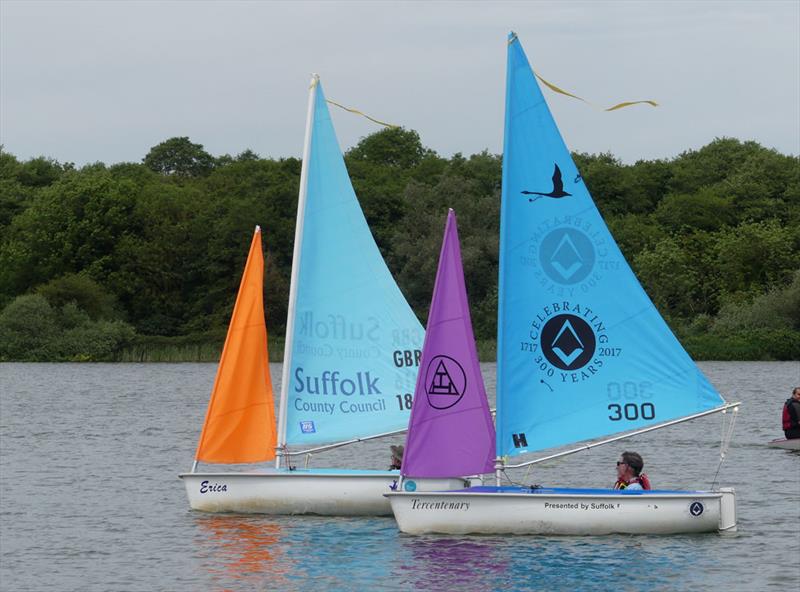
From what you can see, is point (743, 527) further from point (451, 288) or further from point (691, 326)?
point (691, 326)

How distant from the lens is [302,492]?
2277cm

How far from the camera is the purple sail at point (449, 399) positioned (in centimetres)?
2055

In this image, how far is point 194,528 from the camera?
23.4 metres

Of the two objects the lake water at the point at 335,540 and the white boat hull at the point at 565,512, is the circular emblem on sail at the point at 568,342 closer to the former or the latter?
the white boat hull at the point at 565,512

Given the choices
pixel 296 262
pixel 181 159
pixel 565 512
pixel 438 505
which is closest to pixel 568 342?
pixel 565 512

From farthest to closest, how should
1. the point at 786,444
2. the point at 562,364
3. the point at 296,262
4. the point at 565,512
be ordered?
the point at 786,444, the point at 296,262, the point at 562,364, the point at 565,512

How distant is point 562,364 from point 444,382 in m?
1.68

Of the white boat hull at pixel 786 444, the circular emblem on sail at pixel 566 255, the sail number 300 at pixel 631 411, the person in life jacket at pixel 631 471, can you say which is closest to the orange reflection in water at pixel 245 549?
the person in life jacket at pixel 631 471

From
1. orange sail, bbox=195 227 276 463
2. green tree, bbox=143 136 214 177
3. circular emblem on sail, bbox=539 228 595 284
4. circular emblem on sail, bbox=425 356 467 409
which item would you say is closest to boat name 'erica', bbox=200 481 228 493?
orange sail, bbox=195 227 276 463

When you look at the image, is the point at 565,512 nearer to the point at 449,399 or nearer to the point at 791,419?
the point at 449,399

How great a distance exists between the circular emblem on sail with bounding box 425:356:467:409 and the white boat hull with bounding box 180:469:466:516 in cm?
210

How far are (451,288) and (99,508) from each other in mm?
9837

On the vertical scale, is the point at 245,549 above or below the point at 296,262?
below

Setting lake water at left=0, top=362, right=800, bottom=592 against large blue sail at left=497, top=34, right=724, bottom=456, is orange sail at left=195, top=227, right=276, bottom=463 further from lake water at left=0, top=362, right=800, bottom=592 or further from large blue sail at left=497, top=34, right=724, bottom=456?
large blue sail at left=497, top=34, right=724, bottom=456
